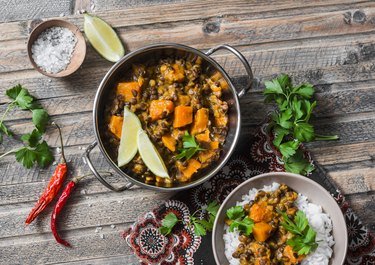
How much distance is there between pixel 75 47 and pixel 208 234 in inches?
54.8

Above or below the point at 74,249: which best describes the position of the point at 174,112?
above

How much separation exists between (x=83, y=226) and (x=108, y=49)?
3.60ft

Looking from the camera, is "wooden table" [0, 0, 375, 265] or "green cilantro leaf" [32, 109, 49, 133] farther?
"wooden table" [0, 0, 375, 265]

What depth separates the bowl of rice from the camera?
10.1 ft

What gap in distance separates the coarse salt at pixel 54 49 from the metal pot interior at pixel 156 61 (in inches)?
15.1

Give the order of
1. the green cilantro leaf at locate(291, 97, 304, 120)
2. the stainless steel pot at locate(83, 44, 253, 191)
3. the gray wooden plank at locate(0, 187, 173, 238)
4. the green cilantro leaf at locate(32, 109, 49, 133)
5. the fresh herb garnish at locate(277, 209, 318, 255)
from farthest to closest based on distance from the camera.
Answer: the gray wooden plank at locate(0, 187, 173, 238)
the green cilantro leaf at locate(32, 109, 49, 133)
the green cilantro leaf at locate(291, 97, 304, 120)
the stainless steel pot at locate(83, 44, 253, 191)
the fresh herb garnish at locate(277, 209, 318, 255)

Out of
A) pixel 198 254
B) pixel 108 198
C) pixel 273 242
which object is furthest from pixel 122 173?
pixel 273 242

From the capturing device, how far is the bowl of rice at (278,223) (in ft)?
10.1

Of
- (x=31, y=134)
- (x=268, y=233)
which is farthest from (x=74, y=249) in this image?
(x=268, y=233)

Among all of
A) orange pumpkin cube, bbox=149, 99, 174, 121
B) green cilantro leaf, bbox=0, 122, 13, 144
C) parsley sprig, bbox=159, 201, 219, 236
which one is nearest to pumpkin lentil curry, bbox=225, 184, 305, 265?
parsley sprig, bbox=159, 201, 219, 236

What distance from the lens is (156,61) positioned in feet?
10.7

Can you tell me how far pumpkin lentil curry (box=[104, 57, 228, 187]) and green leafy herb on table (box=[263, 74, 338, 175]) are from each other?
307mm

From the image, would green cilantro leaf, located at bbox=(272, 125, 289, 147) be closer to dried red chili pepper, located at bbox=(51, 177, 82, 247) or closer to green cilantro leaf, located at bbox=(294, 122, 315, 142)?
green cilantro leaf, located at bbox=(294, 122, 315, 142)

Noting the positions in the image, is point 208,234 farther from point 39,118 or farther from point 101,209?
point 39,118
